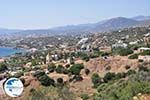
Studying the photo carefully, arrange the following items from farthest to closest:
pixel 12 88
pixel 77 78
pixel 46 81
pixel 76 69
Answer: pixel 76 69 → pixel 77 78 → pixel 46 81 → pixel 12 88

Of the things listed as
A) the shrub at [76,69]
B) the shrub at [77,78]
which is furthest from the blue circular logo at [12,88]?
the shrub at [76,69]

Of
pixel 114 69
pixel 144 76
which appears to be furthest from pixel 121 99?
pixel 114 69

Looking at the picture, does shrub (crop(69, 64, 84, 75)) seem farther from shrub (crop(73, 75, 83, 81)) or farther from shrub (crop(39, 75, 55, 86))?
shrub (crop(39, 75, 55, 86))

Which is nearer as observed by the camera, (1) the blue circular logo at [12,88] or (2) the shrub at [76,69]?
(1) the blue circular logo at [12,88]

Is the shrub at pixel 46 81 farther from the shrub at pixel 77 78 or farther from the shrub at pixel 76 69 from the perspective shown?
the shrub at pixel 76 69

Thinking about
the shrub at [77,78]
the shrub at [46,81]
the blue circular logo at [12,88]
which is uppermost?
the blue circular logo at [12,88]

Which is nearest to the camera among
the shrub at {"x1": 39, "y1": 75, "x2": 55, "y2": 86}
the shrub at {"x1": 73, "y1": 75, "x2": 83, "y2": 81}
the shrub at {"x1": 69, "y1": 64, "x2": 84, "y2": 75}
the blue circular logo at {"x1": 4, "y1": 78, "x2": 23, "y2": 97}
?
the blue circular logo at {"x1": 4, "y1": 78, "x2": 23, "y2": 97}

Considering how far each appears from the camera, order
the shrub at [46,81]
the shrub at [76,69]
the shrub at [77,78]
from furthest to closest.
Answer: the shrub at [76,69]
the shrub at [77,78]
the shrub at [46,81]

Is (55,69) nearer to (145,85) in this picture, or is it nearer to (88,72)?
(88,72)

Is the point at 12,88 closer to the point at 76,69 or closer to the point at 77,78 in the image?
the point at 77,78

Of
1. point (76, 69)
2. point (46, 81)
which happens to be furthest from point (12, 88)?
point (76, 69)

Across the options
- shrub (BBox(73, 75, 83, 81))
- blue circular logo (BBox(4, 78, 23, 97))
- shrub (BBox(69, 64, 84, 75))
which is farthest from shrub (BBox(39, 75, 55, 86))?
blue circular logo (BBox(4, 78, 23, 97))
